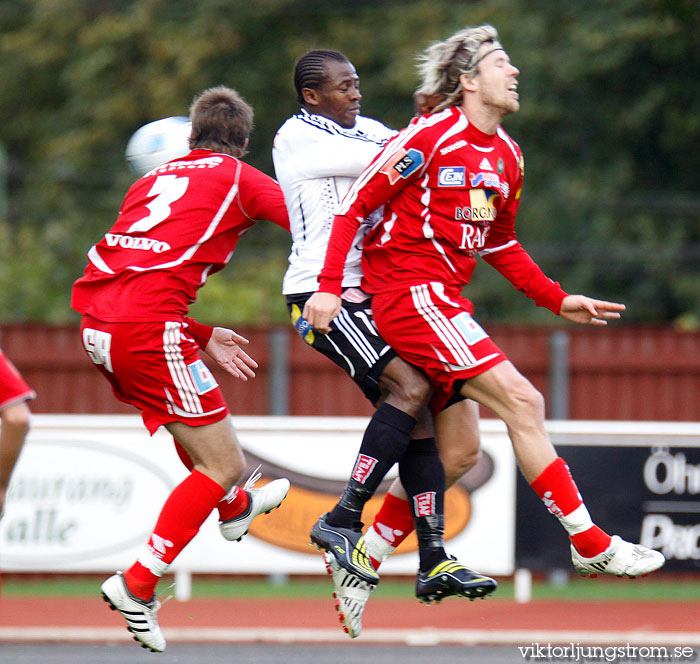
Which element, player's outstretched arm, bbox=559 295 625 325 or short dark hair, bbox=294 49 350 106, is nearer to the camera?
short dark hair, bbox=294 49 350 106

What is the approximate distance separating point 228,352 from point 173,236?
2.22 ft

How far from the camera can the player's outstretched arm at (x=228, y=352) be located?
5.39 metres

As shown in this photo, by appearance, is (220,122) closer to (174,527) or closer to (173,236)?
(173,236)

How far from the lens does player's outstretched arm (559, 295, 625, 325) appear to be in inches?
203

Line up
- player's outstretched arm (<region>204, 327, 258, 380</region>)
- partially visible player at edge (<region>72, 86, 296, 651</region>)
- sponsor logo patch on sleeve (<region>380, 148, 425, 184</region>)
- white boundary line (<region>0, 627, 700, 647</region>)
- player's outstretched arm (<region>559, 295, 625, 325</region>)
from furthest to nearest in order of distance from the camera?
white boundary line (<region>0, 627, 700, 647</region>), player's outstretched arm (<region>204, 327, 258, 380</region>), player's outstretched arm (<region>559, 295, 625, 325</region>), partially visible player at edge (<region>72, 86, 296, 651</region>), sponsor logo patch on sleeve (<region>380, 148, 425, 184</region>)

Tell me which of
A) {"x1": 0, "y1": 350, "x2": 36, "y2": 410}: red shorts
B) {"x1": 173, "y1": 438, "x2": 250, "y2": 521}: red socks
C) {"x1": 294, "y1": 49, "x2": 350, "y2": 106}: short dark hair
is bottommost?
{"x1": 173, "y1": 438, "x2": 250, "y2": 521}: red socks

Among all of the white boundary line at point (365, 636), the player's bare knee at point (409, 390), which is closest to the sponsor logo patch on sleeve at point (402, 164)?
the player's bare knee at point (409, 390)

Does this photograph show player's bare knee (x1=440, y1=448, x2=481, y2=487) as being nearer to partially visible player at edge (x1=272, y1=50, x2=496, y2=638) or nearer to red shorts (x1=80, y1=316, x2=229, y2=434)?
partially visible player at edge (x1=272, y1=50, x2=496, y2=638)

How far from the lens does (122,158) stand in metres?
23.5

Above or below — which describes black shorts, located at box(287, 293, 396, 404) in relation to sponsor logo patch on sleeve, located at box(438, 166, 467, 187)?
below

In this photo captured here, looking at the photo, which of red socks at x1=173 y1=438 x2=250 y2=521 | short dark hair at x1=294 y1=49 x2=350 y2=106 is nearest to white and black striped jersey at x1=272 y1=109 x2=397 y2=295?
short dark hair at x1=294 y1=49 x2=350 y2=106

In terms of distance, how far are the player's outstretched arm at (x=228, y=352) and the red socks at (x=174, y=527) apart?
56cm

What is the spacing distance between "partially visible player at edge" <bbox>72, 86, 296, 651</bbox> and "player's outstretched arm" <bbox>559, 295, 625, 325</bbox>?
1321 mm

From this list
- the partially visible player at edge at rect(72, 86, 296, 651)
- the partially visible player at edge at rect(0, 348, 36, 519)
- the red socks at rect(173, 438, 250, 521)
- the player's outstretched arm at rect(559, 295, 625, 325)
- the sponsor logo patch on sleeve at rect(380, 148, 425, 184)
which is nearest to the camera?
the partially visible player at edge at rect(0, 348, 36, 519)
